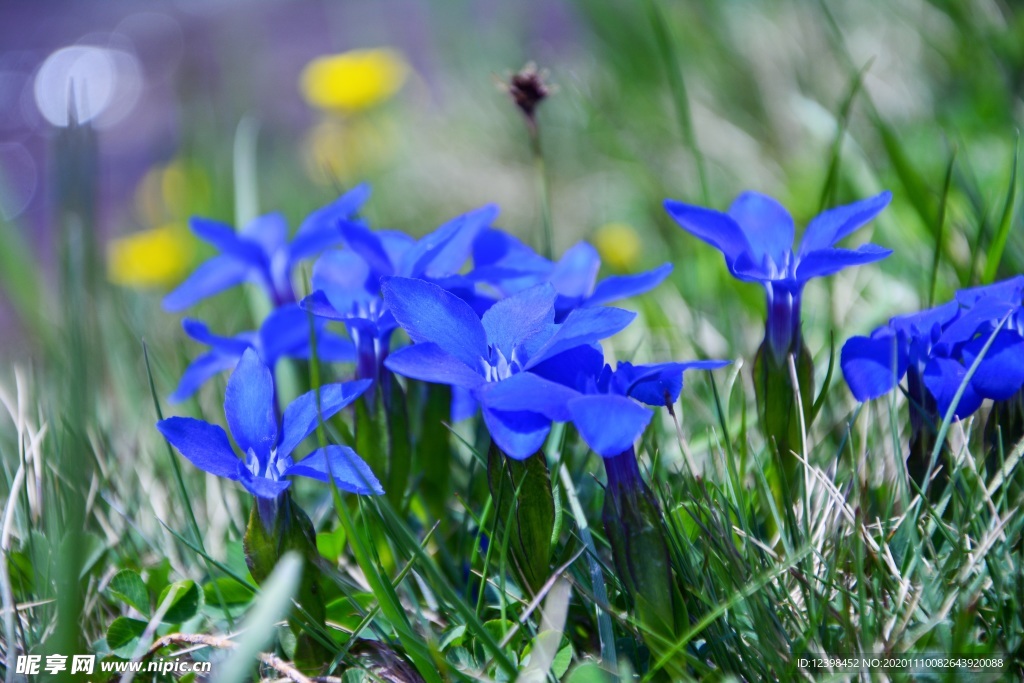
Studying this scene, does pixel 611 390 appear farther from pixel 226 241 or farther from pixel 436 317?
pixel 226 241

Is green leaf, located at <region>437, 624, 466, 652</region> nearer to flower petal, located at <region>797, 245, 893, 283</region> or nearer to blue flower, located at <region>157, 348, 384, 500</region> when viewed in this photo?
blue flower, located at <region>157, 348, 384, 500</region>

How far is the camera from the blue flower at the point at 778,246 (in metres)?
1.06

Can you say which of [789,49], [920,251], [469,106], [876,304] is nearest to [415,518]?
[876,304]

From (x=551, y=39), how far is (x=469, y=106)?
3.18 m

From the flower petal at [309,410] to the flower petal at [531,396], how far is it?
0.75 ft

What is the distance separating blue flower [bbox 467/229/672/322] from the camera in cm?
122

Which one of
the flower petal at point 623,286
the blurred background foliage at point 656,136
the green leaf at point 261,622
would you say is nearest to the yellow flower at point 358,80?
the blurred background foliage at point 656,136

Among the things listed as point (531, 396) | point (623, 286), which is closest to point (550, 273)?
point (623, 286)

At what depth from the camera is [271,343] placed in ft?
4.25

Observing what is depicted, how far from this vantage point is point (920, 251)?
2088mm

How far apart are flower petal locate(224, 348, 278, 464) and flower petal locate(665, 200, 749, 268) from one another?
543 millimetres

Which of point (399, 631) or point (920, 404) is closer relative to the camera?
point (399, 631)

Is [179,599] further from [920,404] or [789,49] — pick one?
[789,49]

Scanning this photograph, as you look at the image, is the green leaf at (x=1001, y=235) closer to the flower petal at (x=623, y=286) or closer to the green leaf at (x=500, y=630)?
the flower petal at (x=623, y=286)
